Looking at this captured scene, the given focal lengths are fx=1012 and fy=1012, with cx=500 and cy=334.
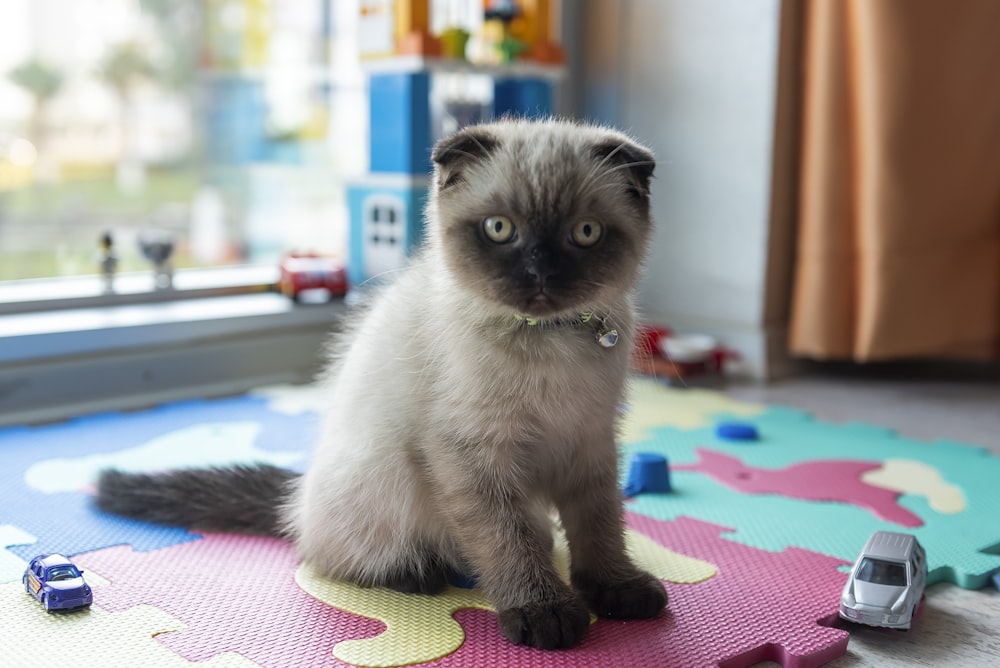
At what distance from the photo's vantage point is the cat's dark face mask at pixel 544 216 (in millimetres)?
1185

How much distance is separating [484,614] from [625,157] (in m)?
0.60

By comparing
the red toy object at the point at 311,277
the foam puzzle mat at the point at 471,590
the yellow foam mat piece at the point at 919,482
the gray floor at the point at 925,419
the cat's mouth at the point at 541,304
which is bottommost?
the gray floor at the point at 925,419

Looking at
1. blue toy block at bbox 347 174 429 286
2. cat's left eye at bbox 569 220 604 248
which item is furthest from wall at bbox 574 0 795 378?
cat's left eye at bbox 569 220 604 248

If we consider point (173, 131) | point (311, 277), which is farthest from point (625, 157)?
point (173, 131)

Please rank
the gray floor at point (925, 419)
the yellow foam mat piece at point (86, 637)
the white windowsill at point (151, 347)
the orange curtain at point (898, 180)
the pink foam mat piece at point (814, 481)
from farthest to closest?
the orange curtain at point (898, 180), the white windowsill at point (151, 347), the pink foam mat piece at point (814, 481), the gray floor at point (925, 419), the yellow foam mat piece at point (86, 637)

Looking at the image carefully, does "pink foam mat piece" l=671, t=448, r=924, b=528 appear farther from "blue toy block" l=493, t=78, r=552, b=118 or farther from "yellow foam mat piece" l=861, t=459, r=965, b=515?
"blue toy block" l=493, t=78, r=552, b=118

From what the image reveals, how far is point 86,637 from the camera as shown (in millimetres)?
1198

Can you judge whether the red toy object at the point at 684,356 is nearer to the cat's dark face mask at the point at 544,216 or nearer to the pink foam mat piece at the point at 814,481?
the pink foam mat piece at the point at 814,481

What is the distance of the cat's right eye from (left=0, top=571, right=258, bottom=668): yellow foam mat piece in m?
0.56

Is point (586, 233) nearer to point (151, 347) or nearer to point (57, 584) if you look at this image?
point (57, 584)

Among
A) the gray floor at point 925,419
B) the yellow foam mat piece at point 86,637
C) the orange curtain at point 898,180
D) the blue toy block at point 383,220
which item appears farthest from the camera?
the blue toy block at point 383,220

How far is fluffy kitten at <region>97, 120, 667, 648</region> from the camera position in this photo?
3.95 ft

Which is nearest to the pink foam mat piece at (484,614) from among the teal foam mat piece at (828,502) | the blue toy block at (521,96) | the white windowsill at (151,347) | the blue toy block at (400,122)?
the teal foam mat piece at (828,502)

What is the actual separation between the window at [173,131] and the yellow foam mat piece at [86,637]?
4.70 feet
